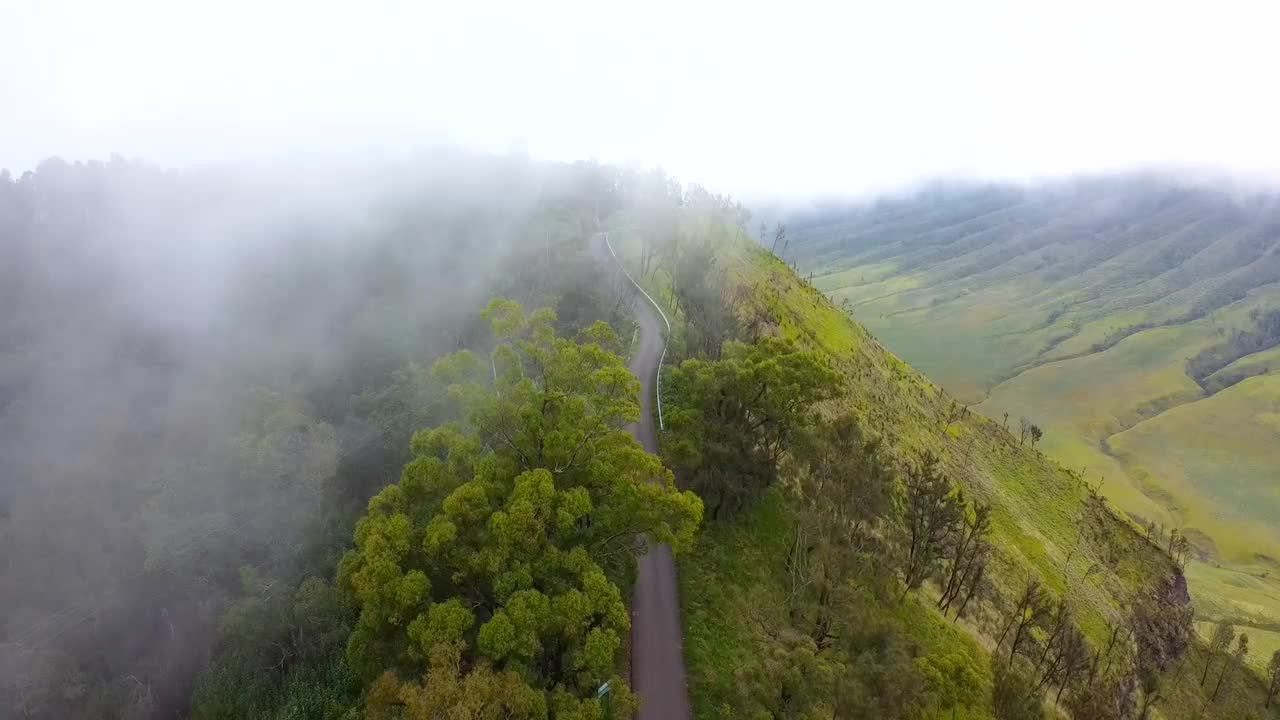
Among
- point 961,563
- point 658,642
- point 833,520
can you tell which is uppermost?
point 833,520

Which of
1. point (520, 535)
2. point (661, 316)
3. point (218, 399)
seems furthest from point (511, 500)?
→ point (218, 399)

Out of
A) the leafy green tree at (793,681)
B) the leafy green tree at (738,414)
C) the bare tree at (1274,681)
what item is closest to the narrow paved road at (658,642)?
the leafy green tree at (793,681)

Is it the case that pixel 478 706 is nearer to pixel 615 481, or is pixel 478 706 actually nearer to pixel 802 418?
pixel 615 481

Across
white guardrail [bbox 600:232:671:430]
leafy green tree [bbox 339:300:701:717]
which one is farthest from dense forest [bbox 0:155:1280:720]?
white guardrail [bbox 600:232:671:430]

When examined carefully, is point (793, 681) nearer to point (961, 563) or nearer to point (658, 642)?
Answer: point (658, 642)

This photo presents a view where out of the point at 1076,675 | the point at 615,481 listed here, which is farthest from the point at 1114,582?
the point at 615,481

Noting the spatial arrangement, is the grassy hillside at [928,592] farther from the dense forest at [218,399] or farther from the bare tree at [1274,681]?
the dense forest at [218,399]

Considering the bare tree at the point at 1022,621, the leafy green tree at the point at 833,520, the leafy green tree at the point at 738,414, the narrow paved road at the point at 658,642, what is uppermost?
the leafy green tree at the point at 738,414
